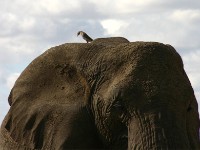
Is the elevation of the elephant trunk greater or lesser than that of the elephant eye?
lesser

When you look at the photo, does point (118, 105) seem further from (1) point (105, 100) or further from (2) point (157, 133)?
(2) point (157, 133)

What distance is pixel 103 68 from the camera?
986 cm

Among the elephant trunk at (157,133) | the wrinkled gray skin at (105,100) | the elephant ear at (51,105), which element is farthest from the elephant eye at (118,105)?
the elephant ear at (51,105)

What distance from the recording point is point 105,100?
31.8 feet

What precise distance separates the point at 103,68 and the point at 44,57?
2.66 feet

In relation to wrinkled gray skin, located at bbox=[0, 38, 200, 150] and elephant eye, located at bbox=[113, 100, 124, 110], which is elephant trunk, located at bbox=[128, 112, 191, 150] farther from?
elephant eye, located at bbox=[113, 100, 124, 110]

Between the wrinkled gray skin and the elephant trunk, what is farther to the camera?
the wrinkled gray skin

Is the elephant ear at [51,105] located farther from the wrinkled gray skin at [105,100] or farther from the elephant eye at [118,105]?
the elephant eye at [118,105]

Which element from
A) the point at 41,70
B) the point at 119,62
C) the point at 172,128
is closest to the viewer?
the point at 172,128

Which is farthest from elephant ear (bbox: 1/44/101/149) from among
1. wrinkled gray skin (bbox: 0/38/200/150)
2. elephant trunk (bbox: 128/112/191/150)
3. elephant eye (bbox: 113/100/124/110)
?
elephant trunk (bbox: 128/112/191/150)

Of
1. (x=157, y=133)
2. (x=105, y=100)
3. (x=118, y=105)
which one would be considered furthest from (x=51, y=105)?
(x=157, y=133)

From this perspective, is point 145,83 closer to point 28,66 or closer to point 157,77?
point 157,77

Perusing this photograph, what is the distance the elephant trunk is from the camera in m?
9.09

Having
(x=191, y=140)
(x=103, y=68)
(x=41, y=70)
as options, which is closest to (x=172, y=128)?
(x=191, y=140)
